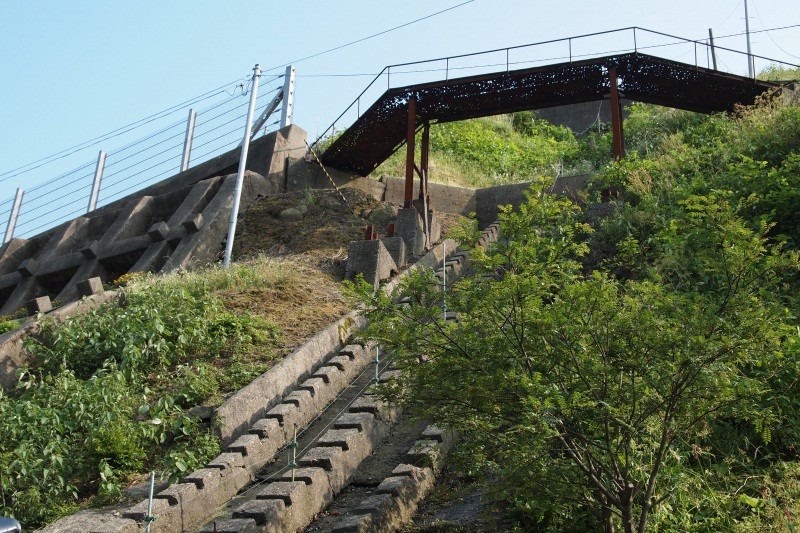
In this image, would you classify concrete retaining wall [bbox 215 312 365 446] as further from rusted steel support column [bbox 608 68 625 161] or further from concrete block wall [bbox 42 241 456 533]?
rusted steel support column [bbox 608 68 625 161]

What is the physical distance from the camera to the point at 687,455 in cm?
818

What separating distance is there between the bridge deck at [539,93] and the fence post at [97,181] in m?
6.06

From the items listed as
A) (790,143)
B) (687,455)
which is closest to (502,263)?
(687,455)

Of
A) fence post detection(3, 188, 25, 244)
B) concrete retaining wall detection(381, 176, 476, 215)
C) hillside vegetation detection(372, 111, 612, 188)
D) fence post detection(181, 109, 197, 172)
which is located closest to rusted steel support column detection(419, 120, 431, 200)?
concrete retaining wall detection(381, 176, 476, 215)

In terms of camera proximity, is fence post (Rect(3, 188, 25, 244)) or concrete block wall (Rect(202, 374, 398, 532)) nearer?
concrete block wall (Rect(202, 374, 398, 532))

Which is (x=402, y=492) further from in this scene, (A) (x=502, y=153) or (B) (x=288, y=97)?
(A) (x=502, y=153)

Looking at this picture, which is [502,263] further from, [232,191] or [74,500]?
[232,191]

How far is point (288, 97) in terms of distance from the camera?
2005cm

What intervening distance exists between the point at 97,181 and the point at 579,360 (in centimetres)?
1877

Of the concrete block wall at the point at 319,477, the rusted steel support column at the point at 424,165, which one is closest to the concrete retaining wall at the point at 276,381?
the concrete block wall at the point at 319,477

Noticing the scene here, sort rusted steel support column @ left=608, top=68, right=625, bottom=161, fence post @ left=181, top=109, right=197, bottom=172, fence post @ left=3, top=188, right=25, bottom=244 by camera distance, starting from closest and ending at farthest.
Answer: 1. rusted steel support column @ left=608, top=68, right=625, bottom=161
2. fence post @ left=181, top=109, right=197, bottom=172
3. fence post @ left=3, top=188, right=25, bottom=244

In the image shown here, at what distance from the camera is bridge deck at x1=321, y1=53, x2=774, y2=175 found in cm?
1820

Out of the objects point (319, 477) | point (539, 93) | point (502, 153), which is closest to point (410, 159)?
point (539, 93)

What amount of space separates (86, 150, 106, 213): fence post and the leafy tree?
17.5 m
